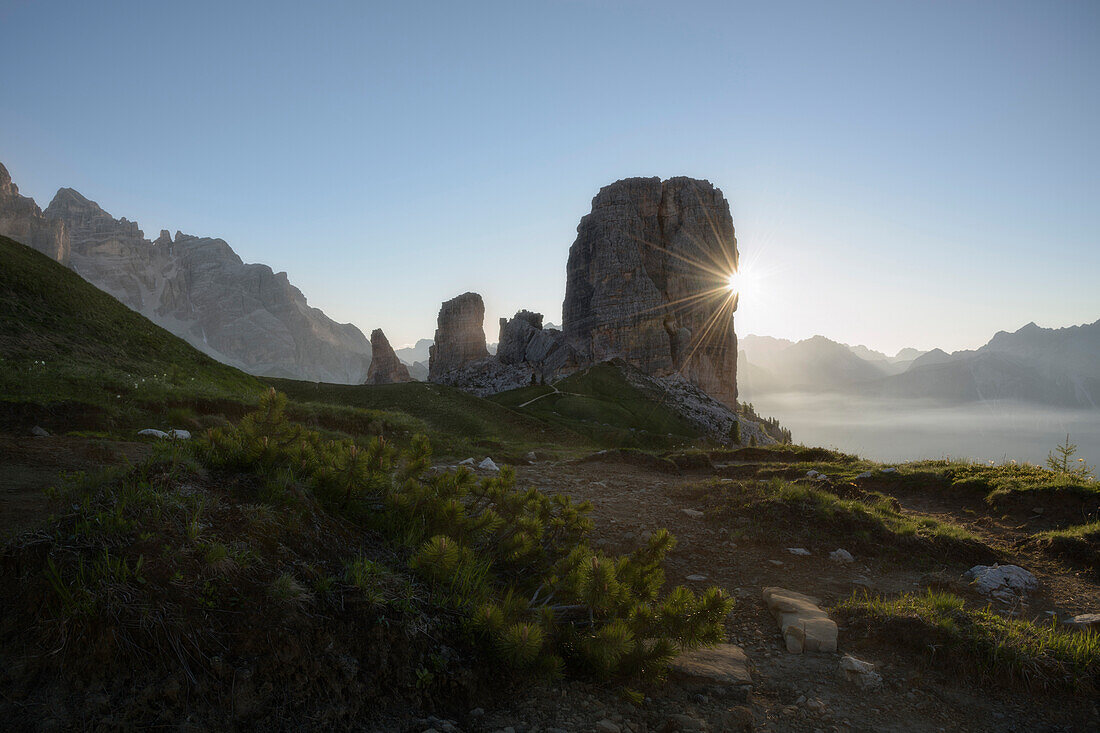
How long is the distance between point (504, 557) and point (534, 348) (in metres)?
103

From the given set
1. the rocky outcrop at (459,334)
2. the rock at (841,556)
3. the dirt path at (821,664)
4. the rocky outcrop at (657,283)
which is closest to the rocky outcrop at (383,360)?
the rocky outcrop at (459,334)

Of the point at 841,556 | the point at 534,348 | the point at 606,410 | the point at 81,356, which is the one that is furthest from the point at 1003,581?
the point at 534,348

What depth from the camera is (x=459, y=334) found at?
→ 5305 inches

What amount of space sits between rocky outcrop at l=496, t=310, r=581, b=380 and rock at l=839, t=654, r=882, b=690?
9152 centimetres

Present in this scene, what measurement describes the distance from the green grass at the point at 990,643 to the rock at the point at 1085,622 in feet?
1.32

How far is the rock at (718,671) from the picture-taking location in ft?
15.6

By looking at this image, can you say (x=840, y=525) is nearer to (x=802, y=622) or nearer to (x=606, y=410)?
(x=802, y=622)

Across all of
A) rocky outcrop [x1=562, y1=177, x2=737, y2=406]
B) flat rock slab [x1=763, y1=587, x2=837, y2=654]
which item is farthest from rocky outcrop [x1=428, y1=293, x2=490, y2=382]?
flat rock slab [x1=763, y1=587, x2=837, y2=654]

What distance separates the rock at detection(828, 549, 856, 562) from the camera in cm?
867

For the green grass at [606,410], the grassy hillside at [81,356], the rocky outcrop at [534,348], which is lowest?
the green grass at [606,410]

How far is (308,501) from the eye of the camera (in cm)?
479

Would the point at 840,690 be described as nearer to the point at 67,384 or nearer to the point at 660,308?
the point at 67,384

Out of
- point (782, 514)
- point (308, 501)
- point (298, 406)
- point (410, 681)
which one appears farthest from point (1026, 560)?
point (298, 406)

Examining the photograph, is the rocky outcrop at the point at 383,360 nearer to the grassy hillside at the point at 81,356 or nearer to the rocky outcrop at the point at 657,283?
the rocky outcrop at the point at 657,283
